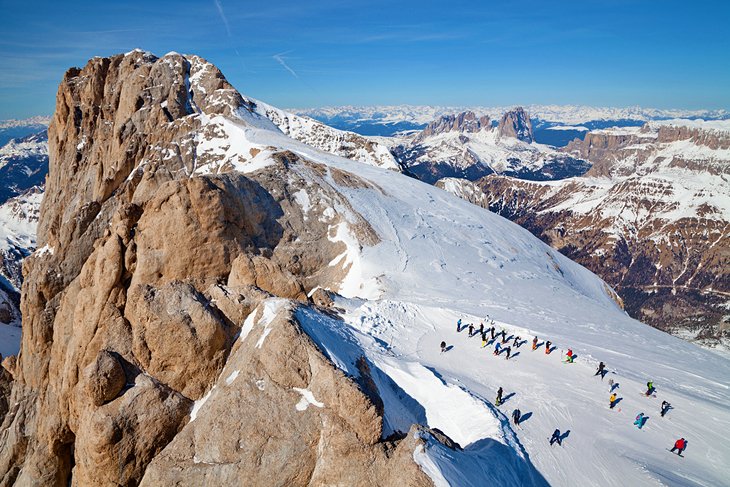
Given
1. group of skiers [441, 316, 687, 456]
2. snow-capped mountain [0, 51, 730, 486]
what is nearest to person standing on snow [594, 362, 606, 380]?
group of skiers [441, 316, 687, 456]

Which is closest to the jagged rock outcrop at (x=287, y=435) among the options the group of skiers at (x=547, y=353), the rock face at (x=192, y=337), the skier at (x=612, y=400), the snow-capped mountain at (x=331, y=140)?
the rock face at (x=192, y=337)

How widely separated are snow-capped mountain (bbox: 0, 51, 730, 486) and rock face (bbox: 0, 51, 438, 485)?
0.39 ft

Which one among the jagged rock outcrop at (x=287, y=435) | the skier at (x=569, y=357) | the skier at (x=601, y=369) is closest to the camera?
the jagged rock outcrop at (x=287, y=435)

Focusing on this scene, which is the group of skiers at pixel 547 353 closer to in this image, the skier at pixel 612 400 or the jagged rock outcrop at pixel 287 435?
the skier at pixel 612 400

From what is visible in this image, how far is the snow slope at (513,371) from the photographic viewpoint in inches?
918

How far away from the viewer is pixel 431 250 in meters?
63.1

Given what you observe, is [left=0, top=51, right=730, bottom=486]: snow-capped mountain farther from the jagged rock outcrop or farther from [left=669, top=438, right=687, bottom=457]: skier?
[left=669, top=438, right=687, bottom=457]: skier

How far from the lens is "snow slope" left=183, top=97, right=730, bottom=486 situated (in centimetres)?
2331

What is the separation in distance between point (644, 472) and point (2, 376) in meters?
68.9

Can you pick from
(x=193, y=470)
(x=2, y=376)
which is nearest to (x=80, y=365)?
(x=193, y=470)

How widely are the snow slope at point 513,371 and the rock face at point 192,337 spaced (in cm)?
301

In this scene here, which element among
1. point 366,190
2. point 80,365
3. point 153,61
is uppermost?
point 153,61

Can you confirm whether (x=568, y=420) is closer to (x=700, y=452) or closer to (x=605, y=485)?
(x=605, y=485)

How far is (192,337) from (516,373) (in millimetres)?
25125
